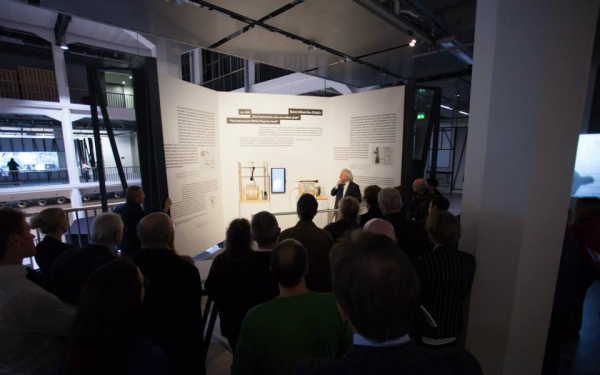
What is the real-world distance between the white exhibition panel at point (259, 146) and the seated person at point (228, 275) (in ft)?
6.55

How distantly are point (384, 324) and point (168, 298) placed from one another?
4.72 ft

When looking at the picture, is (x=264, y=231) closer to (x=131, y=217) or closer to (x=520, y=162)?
(x=520, y=162)

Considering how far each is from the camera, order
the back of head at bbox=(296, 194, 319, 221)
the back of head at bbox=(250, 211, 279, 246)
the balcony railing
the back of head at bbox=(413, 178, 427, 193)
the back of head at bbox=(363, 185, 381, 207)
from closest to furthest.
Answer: the back of head at bbox=(250, 211, 279, 246)
the back of head at bbox=(296, 194, 319, 221)
the back of head at bbox=(363, 185, 381, 207)
the back of head at bbox=(413, 178, 427, 193)
the balcony railing

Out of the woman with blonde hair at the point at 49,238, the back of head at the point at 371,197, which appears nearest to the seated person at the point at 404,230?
the back of head at the point at 371,197

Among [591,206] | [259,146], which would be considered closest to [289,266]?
[591,206]

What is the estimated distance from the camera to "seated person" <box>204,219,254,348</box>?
5.65 ft

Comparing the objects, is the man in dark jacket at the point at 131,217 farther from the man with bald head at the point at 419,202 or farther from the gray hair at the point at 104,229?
the man with bald head at the point at 419,202

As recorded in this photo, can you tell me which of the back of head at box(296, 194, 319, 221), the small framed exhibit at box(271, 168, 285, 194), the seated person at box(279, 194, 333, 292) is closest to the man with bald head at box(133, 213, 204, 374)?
the seated person at box(279, 194, 333, 292)

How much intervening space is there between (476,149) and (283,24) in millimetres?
2549

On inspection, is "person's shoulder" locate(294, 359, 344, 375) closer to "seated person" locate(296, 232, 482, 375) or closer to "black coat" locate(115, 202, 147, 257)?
"seated person" locate(296, 232, 482, 375)

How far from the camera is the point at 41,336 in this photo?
1.24m

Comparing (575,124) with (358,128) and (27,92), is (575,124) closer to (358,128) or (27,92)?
(358,128)

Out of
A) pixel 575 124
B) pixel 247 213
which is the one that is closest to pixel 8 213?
pixel 575 124

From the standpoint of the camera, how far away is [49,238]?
2162mm
